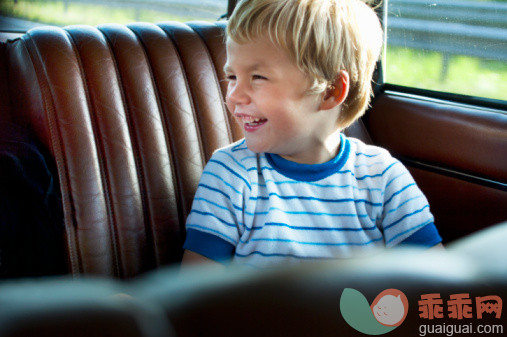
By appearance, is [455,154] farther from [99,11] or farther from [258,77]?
[99,11]

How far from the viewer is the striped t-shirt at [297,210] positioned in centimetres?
110

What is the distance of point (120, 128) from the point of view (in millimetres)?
1276

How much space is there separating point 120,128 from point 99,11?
52 cm

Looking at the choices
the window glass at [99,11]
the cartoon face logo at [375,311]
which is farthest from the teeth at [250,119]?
the cartoon face logo at [375,311]

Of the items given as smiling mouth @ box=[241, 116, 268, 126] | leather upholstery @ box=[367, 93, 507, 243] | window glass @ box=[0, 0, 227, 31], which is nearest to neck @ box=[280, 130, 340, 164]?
smiling mouth @ box=[241, 116, 268, 126]

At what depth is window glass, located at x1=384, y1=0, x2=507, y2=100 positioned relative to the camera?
1.67m

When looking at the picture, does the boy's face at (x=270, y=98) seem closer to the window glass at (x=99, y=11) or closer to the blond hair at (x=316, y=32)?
the blond hair at (x=316, y=32)

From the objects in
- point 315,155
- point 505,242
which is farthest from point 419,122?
point 505,242

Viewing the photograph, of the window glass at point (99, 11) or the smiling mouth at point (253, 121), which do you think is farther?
the window glass at point (99, 11)

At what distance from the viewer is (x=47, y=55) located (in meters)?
1.25

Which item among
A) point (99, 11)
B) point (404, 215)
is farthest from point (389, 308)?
point (99, 11)

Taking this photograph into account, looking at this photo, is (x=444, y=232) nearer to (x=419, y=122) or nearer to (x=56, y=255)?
(x=419, y=122)

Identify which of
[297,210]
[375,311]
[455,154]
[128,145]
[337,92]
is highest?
[375,311]

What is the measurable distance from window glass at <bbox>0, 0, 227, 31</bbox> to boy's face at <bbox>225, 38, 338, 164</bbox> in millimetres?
646
